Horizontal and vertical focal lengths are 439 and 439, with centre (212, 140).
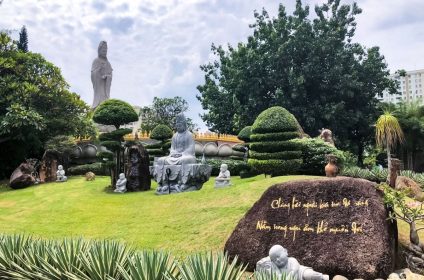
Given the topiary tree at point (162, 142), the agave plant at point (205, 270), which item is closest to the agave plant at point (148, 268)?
the agave plant at point (205, 270)

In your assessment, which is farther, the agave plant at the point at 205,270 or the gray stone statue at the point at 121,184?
the gray stone statue at the point at 121,184

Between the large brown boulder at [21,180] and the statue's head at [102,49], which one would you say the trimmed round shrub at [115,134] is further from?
the statue's head at [102,49]

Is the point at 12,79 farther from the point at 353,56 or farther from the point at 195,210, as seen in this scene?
the point at 353,56

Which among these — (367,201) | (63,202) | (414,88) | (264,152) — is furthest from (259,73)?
(414,88)

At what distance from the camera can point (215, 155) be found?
1213 inches

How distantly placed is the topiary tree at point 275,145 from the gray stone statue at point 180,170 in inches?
84.8

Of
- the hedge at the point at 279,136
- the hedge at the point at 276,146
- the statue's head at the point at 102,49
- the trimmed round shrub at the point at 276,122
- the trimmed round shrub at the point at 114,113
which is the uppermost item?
the statue's head at the point at 102,49

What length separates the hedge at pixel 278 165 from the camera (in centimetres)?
1595

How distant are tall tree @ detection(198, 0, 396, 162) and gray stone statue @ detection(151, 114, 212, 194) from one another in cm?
1348

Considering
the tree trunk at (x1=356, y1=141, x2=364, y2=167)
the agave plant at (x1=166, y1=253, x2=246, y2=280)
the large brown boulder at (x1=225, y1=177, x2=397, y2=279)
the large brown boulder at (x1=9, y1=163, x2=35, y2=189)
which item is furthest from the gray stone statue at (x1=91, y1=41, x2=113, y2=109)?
the agave plant at (x1=166, y1=253, x2=246, y2=280)

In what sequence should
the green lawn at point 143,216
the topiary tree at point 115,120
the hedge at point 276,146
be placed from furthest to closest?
the topiary tree at point 115,120 → the hedge at point 276,146 → the green lawn at point 143,216

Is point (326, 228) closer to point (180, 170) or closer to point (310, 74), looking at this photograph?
point (180, 170)

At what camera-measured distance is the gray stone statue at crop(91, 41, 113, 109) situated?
107 feet

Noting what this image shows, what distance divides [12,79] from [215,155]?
1377 cm
